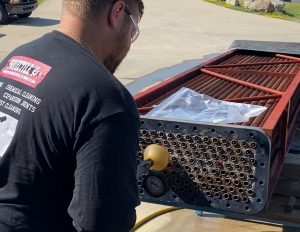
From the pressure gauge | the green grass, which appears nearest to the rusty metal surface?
the pressure gauge

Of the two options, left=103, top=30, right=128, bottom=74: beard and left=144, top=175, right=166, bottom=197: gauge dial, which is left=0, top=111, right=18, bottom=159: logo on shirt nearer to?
left=103, top=30, right=128, bottom=74: beard

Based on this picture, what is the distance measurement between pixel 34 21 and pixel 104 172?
54.4 ft

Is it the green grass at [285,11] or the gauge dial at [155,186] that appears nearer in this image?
the gauge dial at [155,186]

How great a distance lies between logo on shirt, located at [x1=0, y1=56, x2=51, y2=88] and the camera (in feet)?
5.00

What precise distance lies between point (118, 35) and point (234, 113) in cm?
138

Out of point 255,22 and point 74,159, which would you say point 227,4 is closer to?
point 255,22

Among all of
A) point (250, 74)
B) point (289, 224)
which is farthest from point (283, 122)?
point (250, 74)

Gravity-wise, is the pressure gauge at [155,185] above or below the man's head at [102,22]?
below

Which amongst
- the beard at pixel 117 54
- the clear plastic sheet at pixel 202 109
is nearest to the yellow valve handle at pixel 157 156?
the clear plastic sheet at pixel 202 109

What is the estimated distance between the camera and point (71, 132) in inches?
57.1


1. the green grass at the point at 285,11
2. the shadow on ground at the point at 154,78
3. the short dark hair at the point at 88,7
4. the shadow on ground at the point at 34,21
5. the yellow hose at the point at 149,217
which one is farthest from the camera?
the green grass at the point at 285,11

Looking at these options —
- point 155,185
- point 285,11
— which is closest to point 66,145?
point 155,185

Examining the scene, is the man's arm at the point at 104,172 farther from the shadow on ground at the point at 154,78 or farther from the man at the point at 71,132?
the shadow on ground at the point at 154,78

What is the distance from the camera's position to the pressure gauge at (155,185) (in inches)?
107
